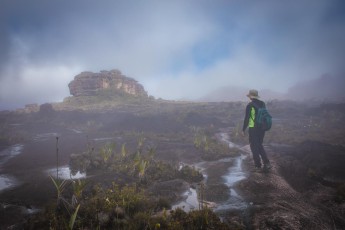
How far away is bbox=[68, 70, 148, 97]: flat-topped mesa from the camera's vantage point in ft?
234

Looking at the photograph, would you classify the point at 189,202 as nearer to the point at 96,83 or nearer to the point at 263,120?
the point at 263,120

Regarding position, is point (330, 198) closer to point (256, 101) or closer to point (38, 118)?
point (256, 101)

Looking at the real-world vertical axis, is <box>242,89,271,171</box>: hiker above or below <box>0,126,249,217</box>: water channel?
above

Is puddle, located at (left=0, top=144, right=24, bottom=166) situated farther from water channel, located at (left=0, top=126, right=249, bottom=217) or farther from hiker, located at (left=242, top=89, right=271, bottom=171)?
hiker, located at (left=242, top=89, right=271, bottom=171)

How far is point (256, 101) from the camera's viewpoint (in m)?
11.9

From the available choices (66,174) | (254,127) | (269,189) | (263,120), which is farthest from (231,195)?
(66,174)

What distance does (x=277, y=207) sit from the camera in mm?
7754

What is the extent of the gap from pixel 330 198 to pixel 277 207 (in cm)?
239

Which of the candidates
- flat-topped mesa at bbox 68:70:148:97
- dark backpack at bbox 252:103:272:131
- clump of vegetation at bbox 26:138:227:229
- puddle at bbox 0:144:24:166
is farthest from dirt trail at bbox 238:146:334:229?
flat-topped mesa at bbox 68:70:148:97

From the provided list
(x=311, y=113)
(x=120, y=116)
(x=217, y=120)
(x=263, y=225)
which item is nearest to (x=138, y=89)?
(x=120, y=116)

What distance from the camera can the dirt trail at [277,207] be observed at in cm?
674

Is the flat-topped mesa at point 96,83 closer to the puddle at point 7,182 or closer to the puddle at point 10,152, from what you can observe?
the puddle at point 10,152

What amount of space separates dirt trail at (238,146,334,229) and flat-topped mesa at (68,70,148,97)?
65544 millimetres

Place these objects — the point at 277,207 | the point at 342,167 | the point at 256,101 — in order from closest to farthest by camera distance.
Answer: the point at 277,207 → the point at 256,101 → the point at 342,167
